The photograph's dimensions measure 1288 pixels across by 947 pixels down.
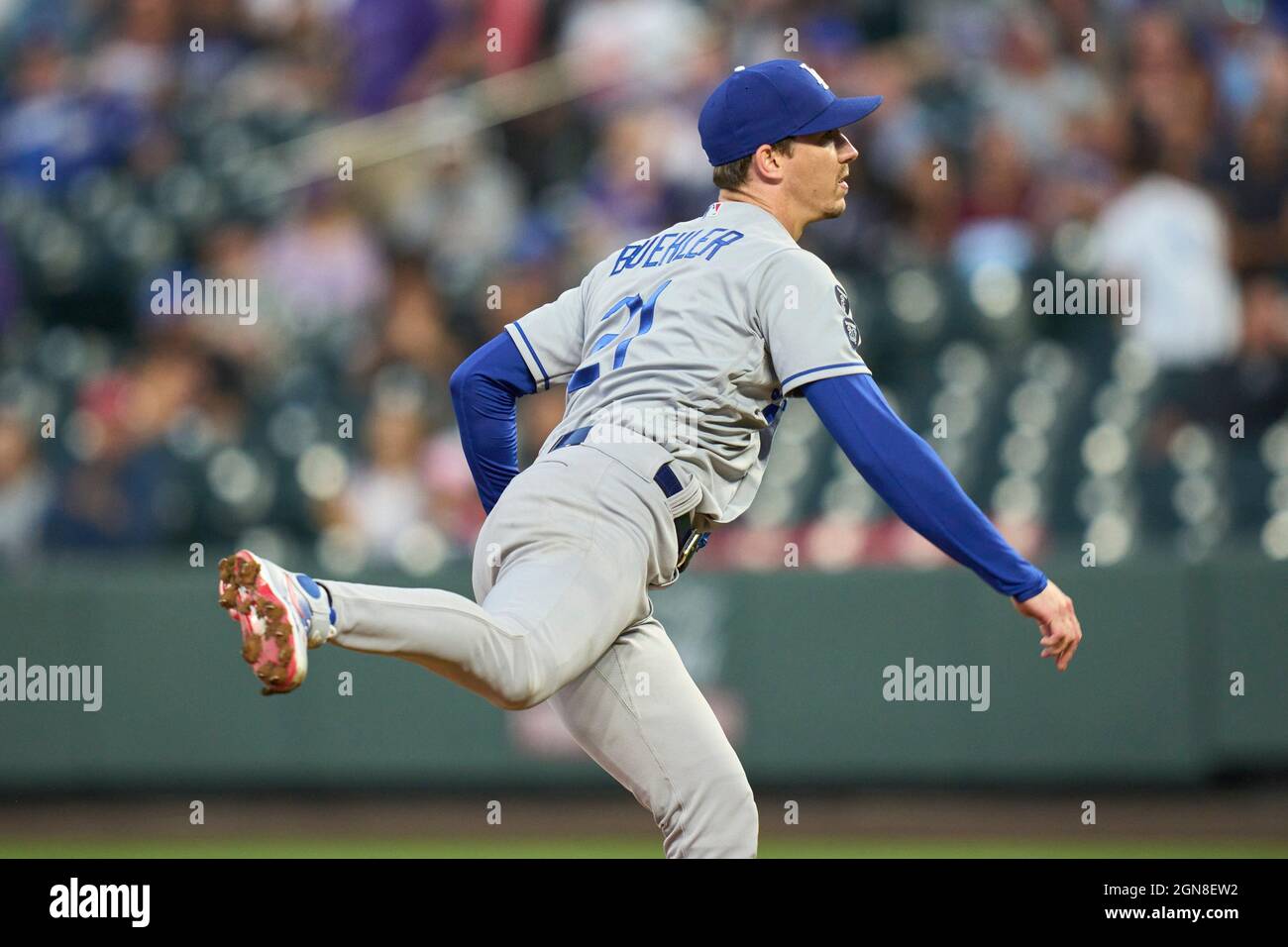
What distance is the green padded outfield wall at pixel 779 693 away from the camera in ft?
25.1

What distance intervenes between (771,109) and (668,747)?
1.34 metres

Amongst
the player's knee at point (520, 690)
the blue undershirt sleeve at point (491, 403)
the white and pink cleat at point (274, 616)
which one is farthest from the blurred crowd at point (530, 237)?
the white and pink cleat at point (274, 616)

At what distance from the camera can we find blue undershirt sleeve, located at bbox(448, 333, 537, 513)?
13.4ft

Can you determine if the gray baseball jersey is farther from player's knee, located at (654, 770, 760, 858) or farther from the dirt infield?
the dirt infield

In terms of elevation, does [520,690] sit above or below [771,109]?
below

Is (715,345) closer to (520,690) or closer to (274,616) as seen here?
(520,690)

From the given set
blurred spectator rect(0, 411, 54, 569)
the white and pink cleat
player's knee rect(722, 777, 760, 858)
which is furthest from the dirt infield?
the white and pink cleat

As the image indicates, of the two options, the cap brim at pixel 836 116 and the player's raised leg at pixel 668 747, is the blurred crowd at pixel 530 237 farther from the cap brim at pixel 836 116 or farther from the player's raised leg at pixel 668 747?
the player's raised leg at pixel 668 747

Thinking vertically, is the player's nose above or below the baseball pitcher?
above

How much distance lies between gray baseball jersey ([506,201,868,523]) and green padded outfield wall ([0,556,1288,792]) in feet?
13.3

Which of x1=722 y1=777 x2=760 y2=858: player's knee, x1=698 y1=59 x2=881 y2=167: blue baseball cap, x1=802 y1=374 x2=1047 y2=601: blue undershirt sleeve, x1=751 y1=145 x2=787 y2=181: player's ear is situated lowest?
x1=722 y1=777 x2=760 y2=858: player's knee

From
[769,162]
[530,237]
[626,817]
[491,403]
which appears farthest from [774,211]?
[530,237]

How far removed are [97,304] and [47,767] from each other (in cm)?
283

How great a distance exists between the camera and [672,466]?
3719 millimetres
